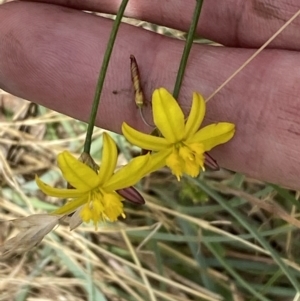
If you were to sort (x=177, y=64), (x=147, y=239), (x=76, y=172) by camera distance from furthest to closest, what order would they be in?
(x=147, y=239)
(x=177, y=64)
(x=76, y=172)

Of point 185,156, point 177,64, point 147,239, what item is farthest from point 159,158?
point 147,239

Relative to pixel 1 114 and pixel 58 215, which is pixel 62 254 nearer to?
pixel 1 114

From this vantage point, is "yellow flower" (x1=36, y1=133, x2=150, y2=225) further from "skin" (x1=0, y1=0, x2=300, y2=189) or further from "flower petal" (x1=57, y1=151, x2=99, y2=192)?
"skin" (x1=0, y1=0, x2=300, y2=189)

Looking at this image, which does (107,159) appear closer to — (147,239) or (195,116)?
(195,116)

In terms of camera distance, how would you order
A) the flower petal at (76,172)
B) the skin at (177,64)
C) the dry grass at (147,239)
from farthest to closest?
the dry grass at (147,239)
the skin at (177,64)
the flower petal at (76,172)

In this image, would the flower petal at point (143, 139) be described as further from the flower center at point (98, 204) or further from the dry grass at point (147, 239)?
the dry grass at point (147, 239)

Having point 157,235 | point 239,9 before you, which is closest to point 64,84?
point 239,9

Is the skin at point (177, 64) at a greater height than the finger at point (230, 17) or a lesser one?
lesser

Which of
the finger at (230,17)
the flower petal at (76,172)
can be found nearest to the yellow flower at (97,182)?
the flower petal at (76,172)

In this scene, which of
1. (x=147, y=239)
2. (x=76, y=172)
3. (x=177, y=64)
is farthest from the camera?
(x=147, y=239)
